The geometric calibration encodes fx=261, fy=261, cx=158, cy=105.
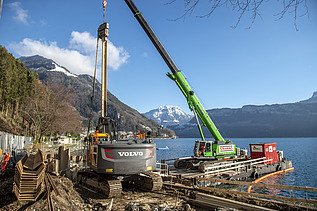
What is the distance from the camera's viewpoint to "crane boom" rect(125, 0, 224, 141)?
20.8 metres

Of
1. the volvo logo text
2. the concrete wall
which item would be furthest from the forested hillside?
the volvo logo text

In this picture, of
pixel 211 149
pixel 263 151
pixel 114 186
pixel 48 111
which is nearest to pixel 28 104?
pixel 48 111

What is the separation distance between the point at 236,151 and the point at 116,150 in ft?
63.1

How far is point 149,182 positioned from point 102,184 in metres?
2.15

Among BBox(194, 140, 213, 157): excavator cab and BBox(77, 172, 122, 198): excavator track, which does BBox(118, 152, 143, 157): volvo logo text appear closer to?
BBox(77, 172, 122, 198): excavator track

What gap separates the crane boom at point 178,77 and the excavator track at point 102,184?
1240 cm

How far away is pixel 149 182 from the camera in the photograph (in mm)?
12234

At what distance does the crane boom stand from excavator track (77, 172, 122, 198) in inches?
488

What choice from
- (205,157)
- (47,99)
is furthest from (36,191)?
(47,99)

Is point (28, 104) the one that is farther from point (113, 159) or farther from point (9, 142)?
point (113, 159)

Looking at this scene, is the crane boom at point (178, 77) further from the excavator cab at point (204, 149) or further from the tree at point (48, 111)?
the tree at point (48, 111)

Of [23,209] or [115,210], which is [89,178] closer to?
[115,210]

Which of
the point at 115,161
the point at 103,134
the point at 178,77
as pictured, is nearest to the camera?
the point at 115,161

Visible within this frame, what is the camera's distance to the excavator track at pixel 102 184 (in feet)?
35.8
